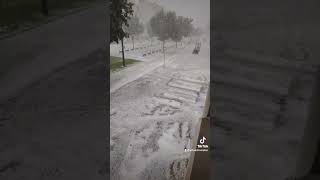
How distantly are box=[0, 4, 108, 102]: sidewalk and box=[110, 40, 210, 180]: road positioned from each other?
20 cm

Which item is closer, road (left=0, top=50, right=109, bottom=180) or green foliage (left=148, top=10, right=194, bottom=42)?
Result: road (left=0, top=50, right=109, bottom=180)

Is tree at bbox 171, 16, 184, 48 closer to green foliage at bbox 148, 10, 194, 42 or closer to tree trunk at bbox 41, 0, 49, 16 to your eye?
green foliage at bbox 148, 10, 194, 42

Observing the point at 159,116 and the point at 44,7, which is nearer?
the point at 44,7

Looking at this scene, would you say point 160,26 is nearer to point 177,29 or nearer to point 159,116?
point 177,29

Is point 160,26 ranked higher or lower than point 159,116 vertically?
higher

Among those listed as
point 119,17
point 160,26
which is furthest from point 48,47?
point 160,26

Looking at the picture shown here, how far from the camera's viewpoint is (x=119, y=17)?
3.88ft

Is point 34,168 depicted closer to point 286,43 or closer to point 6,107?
point 6,107

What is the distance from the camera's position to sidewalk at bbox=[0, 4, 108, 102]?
3.57ft

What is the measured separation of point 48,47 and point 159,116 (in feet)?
1.44

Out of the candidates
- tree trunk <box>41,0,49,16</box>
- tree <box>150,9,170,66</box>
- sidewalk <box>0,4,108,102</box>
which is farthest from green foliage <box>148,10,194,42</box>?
tree trunk <box>41,0,49,16</box>

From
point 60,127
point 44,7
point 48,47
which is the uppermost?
point 44,7

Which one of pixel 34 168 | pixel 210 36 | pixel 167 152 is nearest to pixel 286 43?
pixel 210 36

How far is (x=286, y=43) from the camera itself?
47.3 inches
